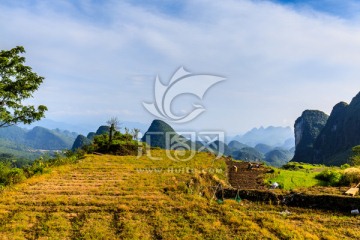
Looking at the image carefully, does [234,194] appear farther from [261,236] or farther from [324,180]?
[324,180]

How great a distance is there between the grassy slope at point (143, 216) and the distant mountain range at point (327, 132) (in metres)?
125

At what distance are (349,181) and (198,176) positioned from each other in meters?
9.56

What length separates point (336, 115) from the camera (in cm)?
15438

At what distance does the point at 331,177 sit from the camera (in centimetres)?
2078

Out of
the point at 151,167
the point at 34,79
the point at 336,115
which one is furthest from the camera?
the point at 336,115

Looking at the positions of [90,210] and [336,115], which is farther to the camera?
[336,115]

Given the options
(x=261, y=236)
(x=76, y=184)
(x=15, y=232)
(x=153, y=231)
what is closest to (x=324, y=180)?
(x=261, y=236)

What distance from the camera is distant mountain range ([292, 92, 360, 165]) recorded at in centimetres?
13825

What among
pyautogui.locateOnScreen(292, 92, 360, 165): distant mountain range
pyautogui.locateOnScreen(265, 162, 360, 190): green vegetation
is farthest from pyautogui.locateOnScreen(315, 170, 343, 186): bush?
pyautogui.locateOnScreen(292, 92, 360, 165): distant mountain range

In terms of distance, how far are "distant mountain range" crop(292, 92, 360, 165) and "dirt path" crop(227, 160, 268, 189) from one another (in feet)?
373

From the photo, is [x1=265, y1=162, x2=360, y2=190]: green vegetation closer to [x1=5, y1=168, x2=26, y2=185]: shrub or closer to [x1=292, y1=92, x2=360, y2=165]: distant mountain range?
[x1=5, y1=168, x2=26, y2=185]: shrub

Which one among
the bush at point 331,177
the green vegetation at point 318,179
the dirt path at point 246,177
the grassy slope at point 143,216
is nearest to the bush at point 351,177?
the green vegetation at point 318,179

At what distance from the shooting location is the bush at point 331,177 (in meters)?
20.0

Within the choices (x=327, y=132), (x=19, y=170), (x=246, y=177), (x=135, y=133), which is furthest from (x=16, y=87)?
(x=327, y=132)
